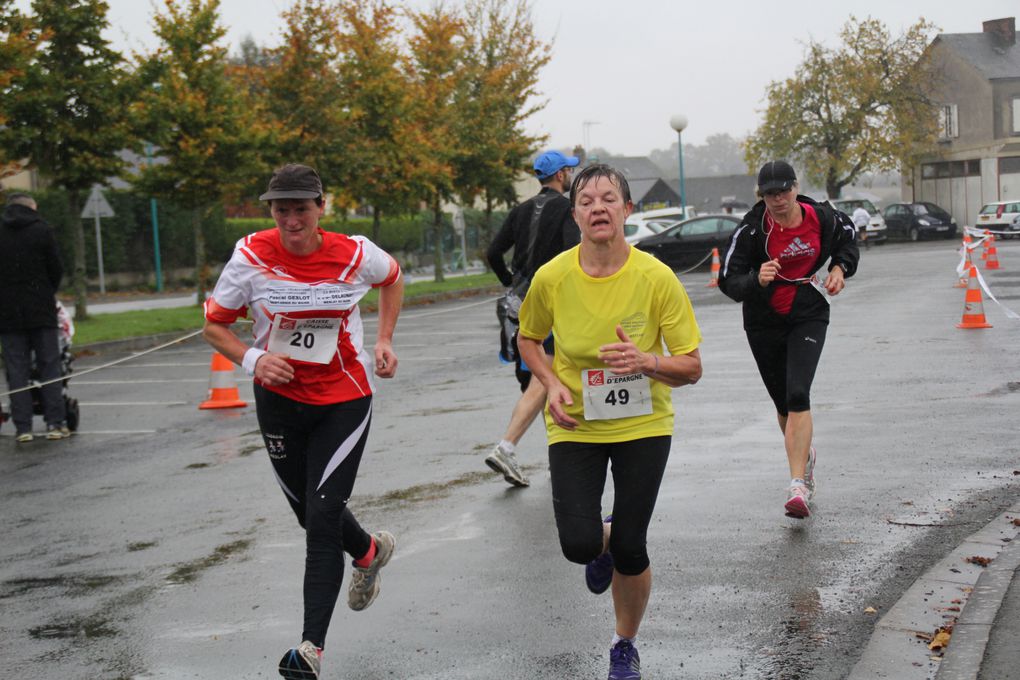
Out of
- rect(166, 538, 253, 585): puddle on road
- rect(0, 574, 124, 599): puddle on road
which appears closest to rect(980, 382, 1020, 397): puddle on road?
rect(166, 538, 253, 585): puddle on road

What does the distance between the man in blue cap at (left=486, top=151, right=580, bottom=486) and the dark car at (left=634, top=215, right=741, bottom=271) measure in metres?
27.7

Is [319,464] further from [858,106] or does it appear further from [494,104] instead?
[858,106]

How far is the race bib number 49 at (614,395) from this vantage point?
4.50 metres

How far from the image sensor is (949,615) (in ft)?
16.7

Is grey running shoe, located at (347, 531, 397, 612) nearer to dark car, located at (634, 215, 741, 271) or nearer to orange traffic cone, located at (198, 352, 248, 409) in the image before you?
orange traffic cone, located at (198, 352, 248, 409)

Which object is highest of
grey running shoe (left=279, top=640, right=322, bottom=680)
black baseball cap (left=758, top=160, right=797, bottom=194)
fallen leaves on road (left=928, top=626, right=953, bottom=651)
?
black baseball cap (left=758, top=160, right=797, bottom=194)

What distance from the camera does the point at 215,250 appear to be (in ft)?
137

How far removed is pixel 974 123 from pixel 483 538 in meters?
65.9

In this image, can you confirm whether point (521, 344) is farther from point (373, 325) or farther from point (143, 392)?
point (373, 325)

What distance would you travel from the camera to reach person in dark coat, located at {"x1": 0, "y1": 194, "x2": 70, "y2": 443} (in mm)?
11328

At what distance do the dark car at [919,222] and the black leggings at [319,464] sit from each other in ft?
171

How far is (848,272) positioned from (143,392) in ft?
33.1

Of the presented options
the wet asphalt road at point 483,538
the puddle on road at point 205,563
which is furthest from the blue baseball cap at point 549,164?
the puddle on road at point 205,563

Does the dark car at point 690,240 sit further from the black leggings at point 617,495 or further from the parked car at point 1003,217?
the black leggings at point 617,495
